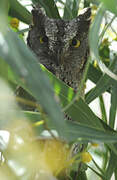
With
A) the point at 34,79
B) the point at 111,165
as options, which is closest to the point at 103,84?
the point at 111,165

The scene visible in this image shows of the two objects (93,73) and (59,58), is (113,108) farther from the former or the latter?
(59,58)

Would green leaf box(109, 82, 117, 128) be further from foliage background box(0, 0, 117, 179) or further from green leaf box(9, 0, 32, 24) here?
green leaf box(9, 0, 32, 24)

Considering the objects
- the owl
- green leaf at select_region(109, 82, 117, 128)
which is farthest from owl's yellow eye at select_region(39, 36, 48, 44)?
green leaf at select_region(109, 82, 117, 128)

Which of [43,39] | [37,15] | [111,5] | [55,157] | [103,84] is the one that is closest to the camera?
[55,157]

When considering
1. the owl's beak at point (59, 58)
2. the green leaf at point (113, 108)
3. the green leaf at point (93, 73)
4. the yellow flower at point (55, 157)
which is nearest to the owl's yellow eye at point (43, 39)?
the owl's beak at point (59, 58)

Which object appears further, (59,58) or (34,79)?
Answer: (59,58)

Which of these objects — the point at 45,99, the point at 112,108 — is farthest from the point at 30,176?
the point at 112,108
